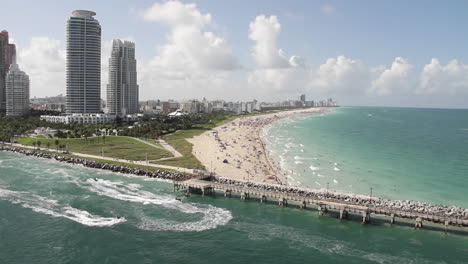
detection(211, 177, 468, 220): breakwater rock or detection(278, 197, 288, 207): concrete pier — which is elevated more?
detection(211, 177, 468, 220): breakwater rock

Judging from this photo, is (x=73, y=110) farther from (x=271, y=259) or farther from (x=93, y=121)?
(x=271, y=259)

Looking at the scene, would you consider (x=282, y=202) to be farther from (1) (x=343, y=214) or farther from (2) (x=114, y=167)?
(2) (x=114, y=167)

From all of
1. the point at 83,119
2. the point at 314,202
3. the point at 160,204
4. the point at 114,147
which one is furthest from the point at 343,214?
the point at 83,119

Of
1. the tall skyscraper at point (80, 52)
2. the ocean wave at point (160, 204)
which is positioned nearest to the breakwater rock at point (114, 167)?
the ocean wave at point (160, 204)

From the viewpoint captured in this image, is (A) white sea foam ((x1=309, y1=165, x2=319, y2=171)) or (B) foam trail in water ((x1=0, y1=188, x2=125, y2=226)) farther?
(A) white sea foam ((x1=309, y1=165, x2=319, y2=171))

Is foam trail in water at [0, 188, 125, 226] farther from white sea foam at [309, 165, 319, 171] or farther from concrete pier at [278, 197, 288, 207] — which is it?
white sea foam at [309, 165, 319, 171]

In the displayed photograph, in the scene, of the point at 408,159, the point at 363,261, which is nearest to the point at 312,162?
the point at 408,159

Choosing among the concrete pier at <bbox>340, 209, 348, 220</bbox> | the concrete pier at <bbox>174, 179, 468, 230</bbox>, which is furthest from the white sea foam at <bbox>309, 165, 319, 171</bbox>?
the concrete pier at <bbox>340, 209, 348, 220</bbox>

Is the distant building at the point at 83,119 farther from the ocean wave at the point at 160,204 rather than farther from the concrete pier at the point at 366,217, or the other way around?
the concrete pier at the point at 366,217
